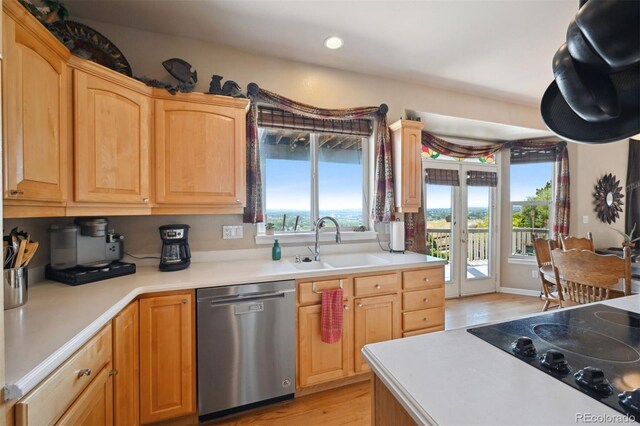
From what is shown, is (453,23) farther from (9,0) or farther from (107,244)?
(107,244)

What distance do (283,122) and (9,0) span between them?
5.54 feet

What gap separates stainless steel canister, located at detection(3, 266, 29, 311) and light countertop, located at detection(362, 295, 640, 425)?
1540 millimetres

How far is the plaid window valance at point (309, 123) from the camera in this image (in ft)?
8.06

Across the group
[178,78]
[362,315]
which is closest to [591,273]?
[362,315]

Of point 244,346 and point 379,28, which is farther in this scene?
point 379,28

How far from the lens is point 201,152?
1.96 meters

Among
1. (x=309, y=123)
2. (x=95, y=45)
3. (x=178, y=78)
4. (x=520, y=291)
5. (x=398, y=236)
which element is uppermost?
(x=95, y=45)

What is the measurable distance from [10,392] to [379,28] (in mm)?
2678

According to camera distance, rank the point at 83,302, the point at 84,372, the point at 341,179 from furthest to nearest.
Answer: the point at 341,179, the point at 83,302, the point at 84,372

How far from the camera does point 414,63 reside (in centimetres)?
262

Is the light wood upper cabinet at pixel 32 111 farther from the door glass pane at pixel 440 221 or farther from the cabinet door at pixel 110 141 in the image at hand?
the door glass pane at pixel 440 221

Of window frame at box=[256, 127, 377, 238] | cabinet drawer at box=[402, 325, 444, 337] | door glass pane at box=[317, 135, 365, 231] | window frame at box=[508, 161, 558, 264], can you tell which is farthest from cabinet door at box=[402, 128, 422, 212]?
window frame at box=[508, 161, 558, 264]

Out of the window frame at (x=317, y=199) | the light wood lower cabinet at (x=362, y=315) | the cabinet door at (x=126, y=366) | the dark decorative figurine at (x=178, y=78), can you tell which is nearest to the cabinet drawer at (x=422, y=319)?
the light wood lower cabinet at (x=362, y=315)

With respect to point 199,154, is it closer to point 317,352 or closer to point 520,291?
point 317,352
